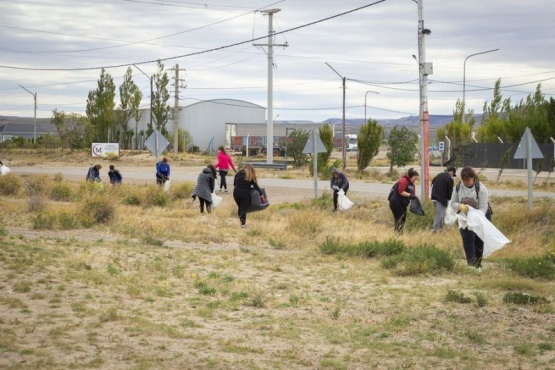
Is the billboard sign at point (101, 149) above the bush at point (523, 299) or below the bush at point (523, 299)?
above

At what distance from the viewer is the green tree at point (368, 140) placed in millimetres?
49438

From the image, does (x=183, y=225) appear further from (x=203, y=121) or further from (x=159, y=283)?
(x=203, y=121)

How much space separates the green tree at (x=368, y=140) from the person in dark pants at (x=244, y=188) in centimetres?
2916

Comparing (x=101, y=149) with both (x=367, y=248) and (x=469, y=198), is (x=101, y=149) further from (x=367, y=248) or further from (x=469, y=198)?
(x=469, y=198)

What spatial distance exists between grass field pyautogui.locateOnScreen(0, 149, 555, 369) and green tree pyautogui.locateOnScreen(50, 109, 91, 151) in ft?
193

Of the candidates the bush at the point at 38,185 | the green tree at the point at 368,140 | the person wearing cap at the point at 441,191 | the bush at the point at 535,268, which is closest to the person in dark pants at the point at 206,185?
the person wearing cap at the point at 441,191

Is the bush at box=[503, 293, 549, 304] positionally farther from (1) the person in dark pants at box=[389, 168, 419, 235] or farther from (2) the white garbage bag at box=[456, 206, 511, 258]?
(1) the person in dark pants at box=[389, 168, 419, 235]

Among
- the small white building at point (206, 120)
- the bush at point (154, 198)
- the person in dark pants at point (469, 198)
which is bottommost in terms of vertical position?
the bush at point (154, 198)

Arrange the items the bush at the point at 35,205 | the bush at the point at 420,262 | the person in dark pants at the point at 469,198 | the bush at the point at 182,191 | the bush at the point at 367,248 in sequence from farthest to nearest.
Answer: the bush at the point at 182,191 < the bush at the point at 35,205 < the bush at the point at 367,248 < the bush at the point at 420,262 < the person in dark pants at the point at 469,198

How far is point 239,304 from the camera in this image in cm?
1082

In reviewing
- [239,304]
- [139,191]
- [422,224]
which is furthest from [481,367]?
[139,191]

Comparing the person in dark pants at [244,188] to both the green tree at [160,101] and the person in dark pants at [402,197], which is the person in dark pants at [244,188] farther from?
the green tree at [160,101]

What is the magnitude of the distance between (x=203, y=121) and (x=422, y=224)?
73599 millimetres

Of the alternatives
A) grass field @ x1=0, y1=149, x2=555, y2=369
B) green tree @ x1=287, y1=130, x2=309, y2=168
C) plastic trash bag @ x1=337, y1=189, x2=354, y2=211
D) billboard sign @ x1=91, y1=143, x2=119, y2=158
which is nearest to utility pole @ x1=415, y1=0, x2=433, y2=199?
plastic trash bag @ x1=337, y1=189, x2=354, y2=211
